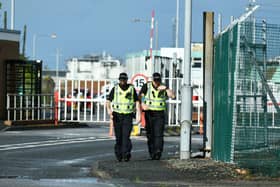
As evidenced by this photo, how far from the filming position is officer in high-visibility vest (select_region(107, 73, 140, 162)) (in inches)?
635

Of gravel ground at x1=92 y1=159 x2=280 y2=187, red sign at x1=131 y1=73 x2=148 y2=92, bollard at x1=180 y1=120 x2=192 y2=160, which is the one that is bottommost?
gravel ground at x1=92 y1=159 x2=280 y2=187

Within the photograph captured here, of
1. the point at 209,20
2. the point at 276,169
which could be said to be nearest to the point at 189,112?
the point at 209,20

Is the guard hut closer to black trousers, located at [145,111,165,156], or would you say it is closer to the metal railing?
the metal railing

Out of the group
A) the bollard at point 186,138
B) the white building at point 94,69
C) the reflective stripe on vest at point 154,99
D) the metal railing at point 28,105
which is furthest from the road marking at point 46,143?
the white building at point 94,69

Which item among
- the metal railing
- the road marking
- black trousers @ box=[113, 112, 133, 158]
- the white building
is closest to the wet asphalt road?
the road marking

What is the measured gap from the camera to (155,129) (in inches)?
648

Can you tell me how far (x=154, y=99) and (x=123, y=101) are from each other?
721 millimetres

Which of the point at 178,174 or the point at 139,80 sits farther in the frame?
the point at 139,80

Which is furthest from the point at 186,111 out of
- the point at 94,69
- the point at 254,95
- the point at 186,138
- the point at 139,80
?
the point at 94,69

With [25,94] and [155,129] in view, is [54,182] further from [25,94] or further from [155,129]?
[25,94]

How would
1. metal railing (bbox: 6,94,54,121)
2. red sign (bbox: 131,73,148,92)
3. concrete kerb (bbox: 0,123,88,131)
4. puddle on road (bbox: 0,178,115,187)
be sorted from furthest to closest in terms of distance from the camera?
metal railing (bbox: 6,94,54,121)
concrete kerb (bbox: 0,123,88,131)
red sign (bbox: 131,73,148,92)
puddle on road (bbox: 0,178,115,187)

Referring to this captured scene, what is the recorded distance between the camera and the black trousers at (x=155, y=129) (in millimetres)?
16453

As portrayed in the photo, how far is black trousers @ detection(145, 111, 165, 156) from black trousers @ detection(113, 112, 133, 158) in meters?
0.51

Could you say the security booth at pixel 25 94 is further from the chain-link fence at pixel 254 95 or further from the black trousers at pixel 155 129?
the chain-link fence at pixel 254 95
